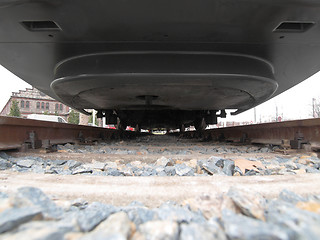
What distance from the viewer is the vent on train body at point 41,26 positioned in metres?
2.18

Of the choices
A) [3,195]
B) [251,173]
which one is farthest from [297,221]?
[3,195]

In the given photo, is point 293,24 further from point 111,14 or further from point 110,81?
point 110,81

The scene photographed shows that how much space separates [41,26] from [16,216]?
7.43 ft

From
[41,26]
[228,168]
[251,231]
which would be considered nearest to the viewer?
[251,231]

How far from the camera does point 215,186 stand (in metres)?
1.16

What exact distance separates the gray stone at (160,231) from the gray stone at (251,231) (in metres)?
0.17

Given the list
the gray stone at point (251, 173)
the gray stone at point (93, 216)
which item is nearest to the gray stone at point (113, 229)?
the gray stone at point (93, 216)

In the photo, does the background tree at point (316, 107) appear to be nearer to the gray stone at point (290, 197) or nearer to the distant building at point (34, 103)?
the gray stone at point (290, 197)

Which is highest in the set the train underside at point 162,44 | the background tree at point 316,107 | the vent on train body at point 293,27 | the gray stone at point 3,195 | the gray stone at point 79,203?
the background tree at point 316,107

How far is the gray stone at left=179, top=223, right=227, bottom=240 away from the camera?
0.61 meters

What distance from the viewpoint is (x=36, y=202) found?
2.68 ft

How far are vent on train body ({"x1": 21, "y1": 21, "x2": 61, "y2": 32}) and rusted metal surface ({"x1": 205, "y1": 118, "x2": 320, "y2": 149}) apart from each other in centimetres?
339

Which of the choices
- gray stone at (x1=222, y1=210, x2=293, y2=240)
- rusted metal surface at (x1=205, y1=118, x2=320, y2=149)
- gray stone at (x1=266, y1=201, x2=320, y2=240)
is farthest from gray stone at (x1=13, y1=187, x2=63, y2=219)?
rusted metal surface at (x1=205, y1=118, x2=320, y2=149)

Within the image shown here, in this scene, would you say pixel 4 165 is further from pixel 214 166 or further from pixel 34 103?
pixel 34 103
